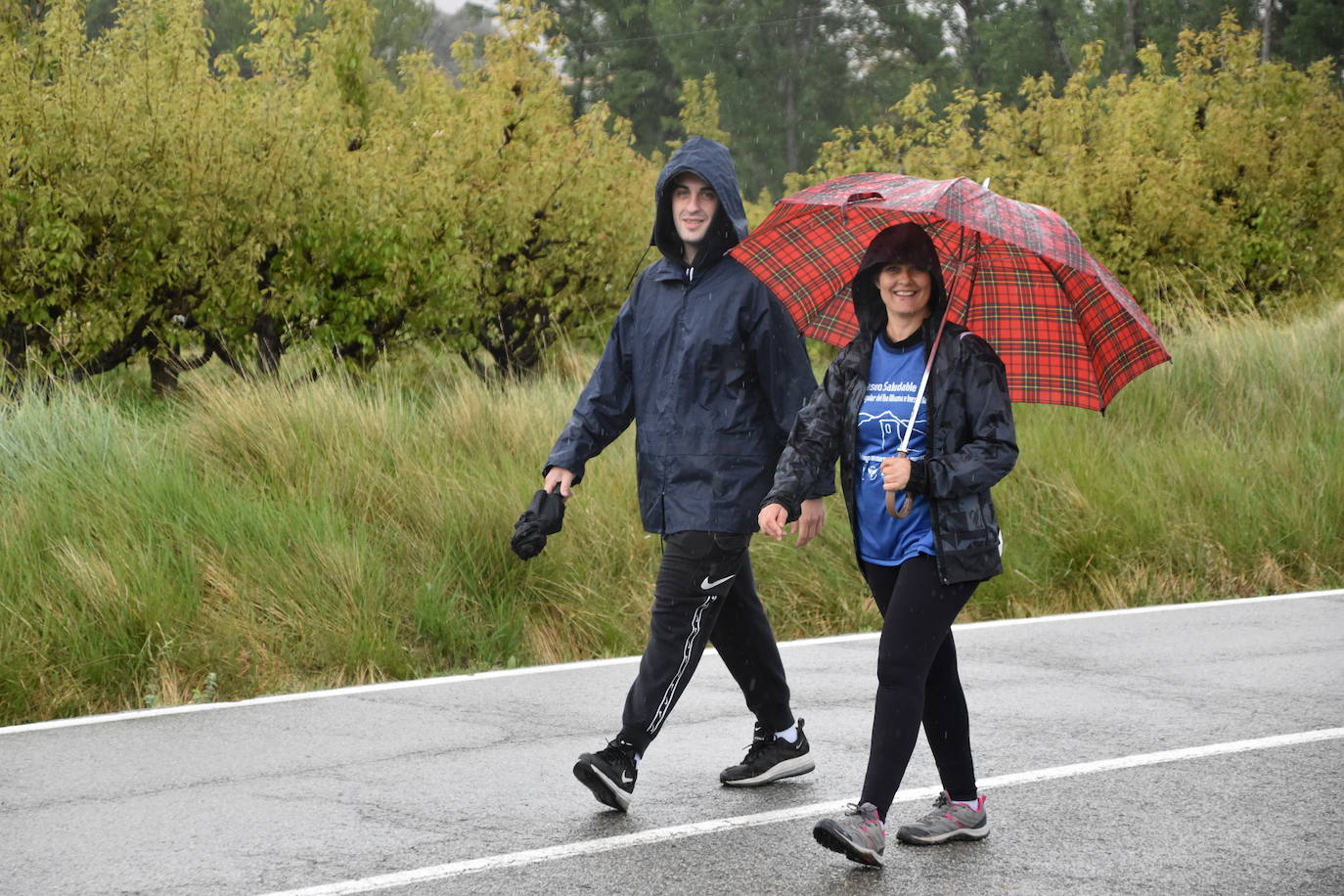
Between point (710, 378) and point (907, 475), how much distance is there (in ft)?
2.90

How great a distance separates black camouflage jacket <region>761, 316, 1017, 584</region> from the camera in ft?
14.1

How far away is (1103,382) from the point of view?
15.7 ft

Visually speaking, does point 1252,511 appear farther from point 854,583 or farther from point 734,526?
point 734,526

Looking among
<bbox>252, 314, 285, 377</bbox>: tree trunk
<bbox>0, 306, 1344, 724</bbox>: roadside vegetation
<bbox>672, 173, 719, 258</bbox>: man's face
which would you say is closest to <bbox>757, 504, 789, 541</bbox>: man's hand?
<bbox>672, 173, 719, 258</bbox>: man's face

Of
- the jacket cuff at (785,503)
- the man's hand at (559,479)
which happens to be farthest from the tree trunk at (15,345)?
the jacket cuff at (785,503)

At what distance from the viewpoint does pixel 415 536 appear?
28.0 feet

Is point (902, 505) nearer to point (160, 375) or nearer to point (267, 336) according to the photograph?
point (267, 336)

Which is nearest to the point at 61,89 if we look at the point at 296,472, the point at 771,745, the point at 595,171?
the point at 296,472

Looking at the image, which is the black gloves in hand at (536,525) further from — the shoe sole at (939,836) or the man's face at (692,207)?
the shoe sole at (939,836)

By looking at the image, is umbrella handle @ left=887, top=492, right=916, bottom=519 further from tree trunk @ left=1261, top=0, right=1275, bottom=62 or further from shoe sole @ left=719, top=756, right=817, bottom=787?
tree trunk @ left=1261, top=0, right=1275, bottom=62

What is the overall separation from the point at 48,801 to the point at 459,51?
14.6 meters

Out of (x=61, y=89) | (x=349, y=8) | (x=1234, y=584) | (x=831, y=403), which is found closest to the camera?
(x=831, y=403)

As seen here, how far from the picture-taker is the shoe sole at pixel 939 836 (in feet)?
15.3

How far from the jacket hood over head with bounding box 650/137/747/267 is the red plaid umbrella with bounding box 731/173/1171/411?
7 cm
